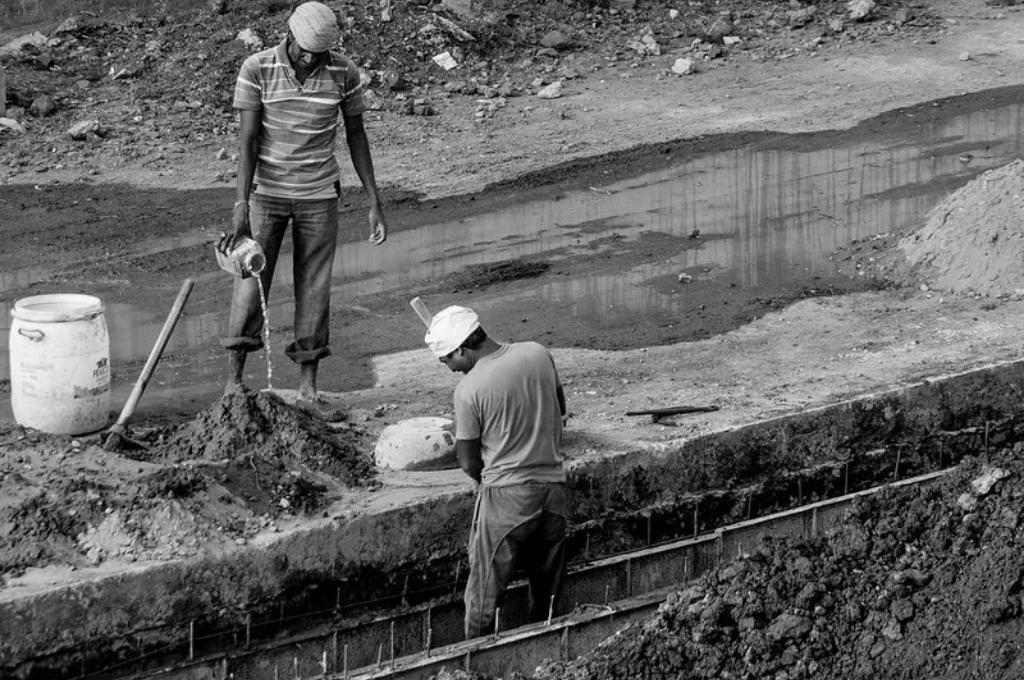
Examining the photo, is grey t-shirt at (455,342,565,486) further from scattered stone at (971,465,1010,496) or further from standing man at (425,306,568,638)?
scattered stone at (971,465,1010,496)

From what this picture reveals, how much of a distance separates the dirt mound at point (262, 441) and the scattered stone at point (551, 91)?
304 inches

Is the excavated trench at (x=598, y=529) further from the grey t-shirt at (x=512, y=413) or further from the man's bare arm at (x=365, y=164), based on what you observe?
the man's bare arm at (x=365, y=164)

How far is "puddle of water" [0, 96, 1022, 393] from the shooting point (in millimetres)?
11133

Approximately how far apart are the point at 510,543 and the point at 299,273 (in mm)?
2347

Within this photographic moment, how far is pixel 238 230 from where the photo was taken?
839 centimetres

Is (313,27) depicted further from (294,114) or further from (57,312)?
(57,312)

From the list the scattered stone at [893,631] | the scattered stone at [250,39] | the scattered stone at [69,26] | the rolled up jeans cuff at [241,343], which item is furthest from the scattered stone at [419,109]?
the scattered stone at [893,631]

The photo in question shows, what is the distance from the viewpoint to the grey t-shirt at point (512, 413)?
691 cm

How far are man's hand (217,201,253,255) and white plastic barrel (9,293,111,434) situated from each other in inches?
27.0

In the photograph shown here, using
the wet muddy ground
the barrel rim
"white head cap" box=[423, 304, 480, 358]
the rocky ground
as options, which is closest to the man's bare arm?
the wet muddy ground

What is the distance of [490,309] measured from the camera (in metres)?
Result: 11.1

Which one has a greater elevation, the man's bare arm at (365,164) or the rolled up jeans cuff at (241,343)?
the man's bare arm at (365,164)

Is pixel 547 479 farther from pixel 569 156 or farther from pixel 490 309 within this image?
pixel 569 156

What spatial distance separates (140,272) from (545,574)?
5219 millimetres
